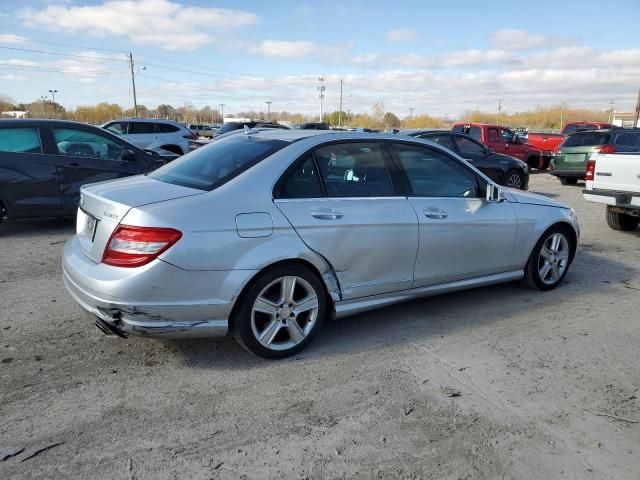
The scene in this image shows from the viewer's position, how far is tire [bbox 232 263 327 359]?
350 centimetres

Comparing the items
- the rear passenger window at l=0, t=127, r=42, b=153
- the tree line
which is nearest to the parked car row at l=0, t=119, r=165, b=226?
the rear passenger window at l=0, t=127, r=42, b=153

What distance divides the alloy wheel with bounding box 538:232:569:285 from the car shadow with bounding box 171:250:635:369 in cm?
16

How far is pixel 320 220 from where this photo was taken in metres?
3.74

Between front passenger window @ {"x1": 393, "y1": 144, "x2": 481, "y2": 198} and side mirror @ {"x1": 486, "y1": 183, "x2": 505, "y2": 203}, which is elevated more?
front passenger window @ {"x1": 393, "y1": 144, "x2": 481, "y2": 198}

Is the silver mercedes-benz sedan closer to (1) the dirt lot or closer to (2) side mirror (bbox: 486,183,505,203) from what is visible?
(2) side mirror (bbox: 486,183,505,203)

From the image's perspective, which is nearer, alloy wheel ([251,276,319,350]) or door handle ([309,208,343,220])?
alloy wheel ([251,276,319,350])

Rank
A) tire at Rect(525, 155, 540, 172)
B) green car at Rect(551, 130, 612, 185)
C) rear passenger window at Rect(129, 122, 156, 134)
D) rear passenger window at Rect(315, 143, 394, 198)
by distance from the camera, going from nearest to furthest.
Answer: rear passenger window at Rect(315, 143, 394, 198) → green car at Rect(551, 130, 612, 185) → rear passenger window at Rect(129, 122, 156, 134) → tire at Rect(525, 155, 540, 172)

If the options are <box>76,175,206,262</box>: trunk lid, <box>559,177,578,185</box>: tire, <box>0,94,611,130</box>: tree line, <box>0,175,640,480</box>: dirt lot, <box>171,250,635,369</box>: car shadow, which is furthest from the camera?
<box>0,94,611,130</box>: tree line

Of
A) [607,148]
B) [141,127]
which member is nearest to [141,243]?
[607,148]

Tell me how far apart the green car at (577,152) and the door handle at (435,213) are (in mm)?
12345

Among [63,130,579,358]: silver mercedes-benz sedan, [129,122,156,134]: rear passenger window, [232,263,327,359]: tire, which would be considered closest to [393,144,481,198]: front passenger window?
[63,130,579,358]: silver mercedes-benz sedan

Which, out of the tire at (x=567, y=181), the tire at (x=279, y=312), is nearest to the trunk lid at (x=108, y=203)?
A: the tire at (x=279, y=312)

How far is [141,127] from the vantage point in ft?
57.4

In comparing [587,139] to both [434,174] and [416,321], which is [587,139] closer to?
[434,174]
